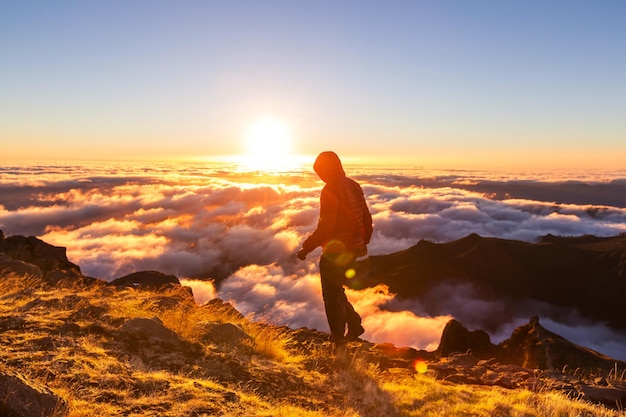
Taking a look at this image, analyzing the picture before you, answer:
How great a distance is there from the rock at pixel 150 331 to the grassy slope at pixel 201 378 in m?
0.11

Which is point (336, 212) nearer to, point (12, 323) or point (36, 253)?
point (12, 323)

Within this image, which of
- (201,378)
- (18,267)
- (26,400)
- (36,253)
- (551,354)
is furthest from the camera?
(551,354)

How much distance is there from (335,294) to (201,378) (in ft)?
7.72

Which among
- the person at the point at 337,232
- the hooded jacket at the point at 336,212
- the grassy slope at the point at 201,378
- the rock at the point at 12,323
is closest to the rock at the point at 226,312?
the grassy slope at the point at 201,378

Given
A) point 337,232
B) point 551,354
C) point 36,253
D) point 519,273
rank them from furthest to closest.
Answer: point 519,273 → point 551,354 → point 36,253 → point 337,232

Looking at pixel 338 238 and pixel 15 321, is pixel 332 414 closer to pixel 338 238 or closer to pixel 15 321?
pixel 338 238

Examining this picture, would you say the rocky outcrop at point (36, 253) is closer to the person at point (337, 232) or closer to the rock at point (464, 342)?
the person at point (337, 232)

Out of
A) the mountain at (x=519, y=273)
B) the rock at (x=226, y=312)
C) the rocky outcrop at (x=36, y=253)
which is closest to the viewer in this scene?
the rock at (x=226, y=312)

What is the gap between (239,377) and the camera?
4.62 metres

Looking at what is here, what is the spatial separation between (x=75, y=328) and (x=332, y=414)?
11.4 ft

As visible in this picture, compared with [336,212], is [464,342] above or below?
below

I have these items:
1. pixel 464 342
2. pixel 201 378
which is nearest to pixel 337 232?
pixel 201 378

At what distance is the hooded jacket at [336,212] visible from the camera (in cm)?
571

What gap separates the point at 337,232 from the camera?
5902 millimetres
